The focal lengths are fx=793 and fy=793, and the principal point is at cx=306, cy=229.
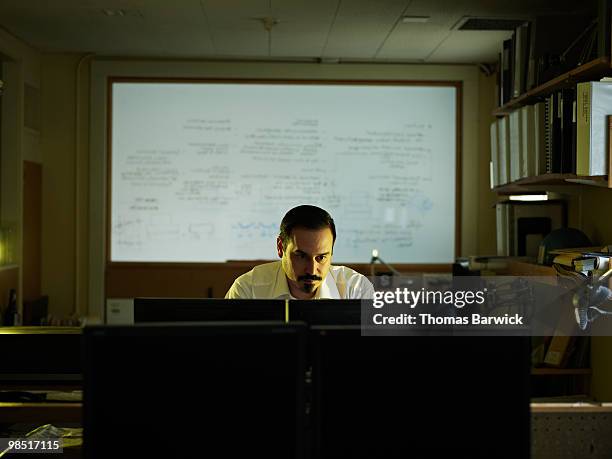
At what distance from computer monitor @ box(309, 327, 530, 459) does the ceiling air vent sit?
3.29 metres

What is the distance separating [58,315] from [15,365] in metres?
3.78

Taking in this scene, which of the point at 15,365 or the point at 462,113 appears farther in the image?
the point at 462,113

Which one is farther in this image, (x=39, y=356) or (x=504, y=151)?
(x=504, y=151)

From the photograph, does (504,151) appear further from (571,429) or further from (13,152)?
(13,152)

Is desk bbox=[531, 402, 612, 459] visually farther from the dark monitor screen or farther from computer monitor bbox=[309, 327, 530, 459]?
the dark monitor screen

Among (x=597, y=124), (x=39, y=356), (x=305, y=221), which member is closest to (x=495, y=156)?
(x=597, y=124)

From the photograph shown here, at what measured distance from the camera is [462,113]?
570cm

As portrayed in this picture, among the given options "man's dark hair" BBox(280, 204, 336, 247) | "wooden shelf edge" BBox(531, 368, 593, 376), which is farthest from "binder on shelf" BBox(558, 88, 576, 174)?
"man's dark hair" BBox(280, 204, 336, 247)

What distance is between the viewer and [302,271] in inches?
105

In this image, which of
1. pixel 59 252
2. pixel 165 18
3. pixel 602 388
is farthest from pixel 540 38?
pixel 59 252

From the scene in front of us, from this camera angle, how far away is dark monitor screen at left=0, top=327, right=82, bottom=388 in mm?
2012

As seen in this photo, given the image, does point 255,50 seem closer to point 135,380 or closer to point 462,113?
point 462,113

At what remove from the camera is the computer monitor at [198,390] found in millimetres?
1450

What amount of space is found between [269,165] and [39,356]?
12.3 ft
